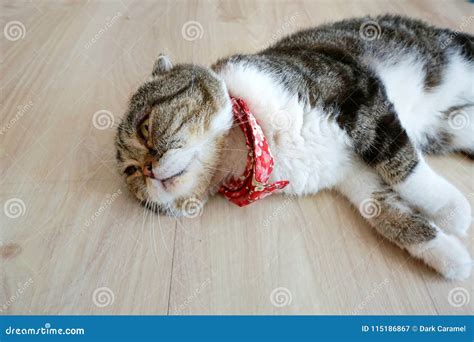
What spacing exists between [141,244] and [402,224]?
3.10 feet

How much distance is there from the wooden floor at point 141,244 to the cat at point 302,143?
0.27 ft

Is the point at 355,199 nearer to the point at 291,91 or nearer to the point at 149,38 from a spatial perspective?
the point at 291,91

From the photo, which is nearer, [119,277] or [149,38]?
[119,277]

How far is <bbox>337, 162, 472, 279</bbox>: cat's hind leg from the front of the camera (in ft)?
4.14

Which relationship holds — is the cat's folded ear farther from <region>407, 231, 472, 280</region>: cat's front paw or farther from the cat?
<region>407, 231, 472, 280</region>: cat's front paw

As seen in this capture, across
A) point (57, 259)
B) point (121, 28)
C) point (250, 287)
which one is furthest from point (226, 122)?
point (121, 28)

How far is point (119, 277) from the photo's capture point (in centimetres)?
132

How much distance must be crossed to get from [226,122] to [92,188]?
2.16 ft

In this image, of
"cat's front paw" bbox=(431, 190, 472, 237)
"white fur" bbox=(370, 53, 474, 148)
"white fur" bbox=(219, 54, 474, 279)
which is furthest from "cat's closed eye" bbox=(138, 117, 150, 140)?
"cat's front paw" bbox=(431, 190, 472, 237)

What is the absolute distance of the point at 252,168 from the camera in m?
1.37

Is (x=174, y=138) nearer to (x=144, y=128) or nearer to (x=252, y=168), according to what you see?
(x=144, y=128)

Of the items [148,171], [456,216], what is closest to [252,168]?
[148,171]

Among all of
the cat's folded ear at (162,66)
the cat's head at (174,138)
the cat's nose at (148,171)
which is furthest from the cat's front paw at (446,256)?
the cat's folded ear at (162,66)

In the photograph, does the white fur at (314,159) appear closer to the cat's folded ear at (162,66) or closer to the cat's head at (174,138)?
the cat's head at (174,138)
